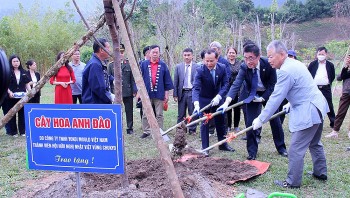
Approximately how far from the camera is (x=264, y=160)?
555 centimetres

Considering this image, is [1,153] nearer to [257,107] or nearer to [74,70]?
[74,70]

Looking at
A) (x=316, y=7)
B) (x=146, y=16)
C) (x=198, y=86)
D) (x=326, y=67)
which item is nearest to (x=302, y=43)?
(x=316, y=7)

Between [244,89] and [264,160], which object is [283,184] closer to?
[264,160]

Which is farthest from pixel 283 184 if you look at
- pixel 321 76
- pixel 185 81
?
pixel 321 76

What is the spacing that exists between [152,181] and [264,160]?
6.76ft

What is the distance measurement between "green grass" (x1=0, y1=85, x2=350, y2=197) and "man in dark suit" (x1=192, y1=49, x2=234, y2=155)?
46cm

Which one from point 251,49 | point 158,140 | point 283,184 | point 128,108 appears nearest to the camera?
point 158,140

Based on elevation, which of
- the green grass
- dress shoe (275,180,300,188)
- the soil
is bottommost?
the green grass

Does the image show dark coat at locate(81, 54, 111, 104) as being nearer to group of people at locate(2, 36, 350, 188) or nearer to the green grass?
group of people at locate(2, 36, 350, 188)

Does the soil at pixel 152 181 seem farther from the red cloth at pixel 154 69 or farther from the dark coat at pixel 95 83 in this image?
the red cloth at pixel 154 69

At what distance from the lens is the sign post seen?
260cm

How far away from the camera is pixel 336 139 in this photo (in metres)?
6.88

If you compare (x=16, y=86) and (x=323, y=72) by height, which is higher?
(x=323, y=72)

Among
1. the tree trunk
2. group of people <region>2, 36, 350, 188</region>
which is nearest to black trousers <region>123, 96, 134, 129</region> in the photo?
group of people <region>2, 36, 350, 188</region>
